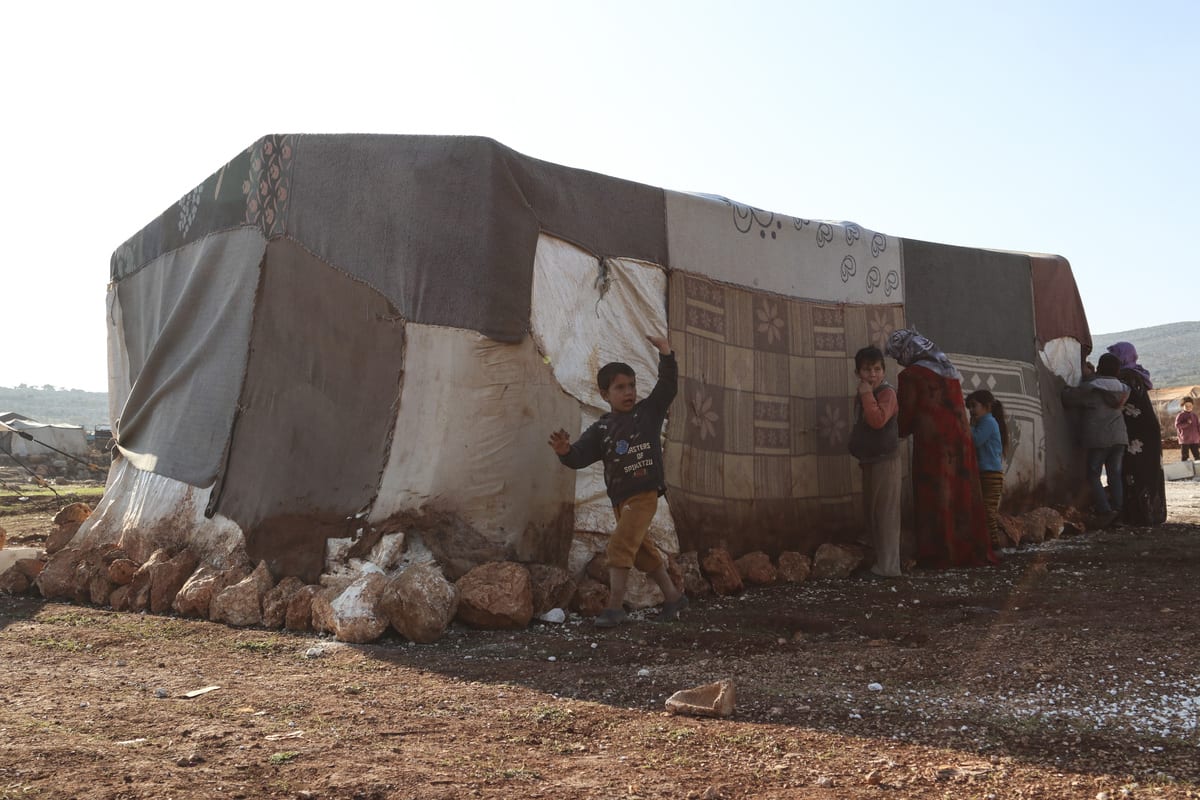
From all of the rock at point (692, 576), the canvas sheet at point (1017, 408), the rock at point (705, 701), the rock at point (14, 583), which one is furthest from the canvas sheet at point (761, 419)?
the rock at point (14, 583)

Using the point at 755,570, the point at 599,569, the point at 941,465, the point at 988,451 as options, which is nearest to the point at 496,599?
the point at 599,569

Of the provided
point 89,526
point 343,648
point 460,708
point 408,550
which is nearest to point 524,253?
point 408,550

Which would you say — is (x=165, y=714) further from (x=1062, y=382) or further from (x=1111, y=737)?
(x=1062, y=382)

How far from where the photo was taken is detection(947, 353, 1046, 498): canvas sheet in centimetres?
788

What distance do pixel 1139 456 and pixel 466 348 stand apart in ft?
22.7

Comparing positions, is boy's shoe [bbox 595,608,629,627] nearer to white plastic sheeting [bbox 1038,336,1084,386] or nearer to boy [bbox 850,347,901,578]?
boy [bbox 850,347,901,578]

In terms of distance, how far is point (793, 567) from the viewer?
6.04 m

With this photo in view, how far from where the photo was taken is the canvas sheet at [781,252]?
615cm

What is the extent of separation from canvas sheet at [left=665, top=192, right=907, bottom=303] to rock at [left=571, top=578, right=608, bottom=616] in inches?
85.0

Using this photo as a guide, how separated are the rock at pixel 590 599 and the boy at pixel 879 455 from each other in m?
2.13

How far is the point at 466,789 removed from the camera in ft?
7.95

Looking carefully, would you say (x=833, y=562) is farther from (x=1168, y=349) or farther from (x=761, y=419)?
(x=1168, y=349)

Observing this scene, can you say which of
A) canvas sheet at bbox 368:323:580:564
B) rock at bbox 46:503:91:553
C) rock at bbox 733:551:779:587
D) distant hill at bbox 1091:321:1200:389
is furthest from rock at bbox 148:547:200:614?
distant hill at bbox 1091:321:1200:389

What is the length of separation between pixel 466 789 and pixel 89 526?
566cm
